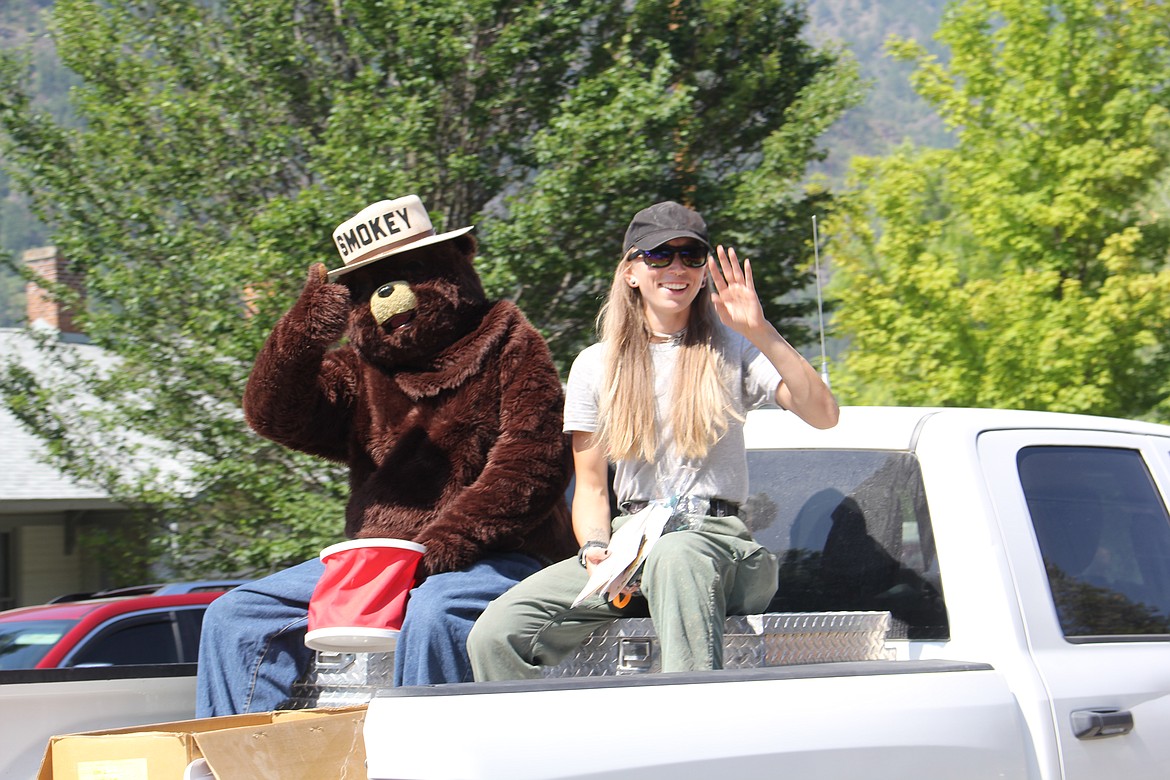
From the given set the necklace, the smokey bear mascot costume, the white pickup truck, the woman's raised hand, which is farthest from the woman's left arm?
the smokey bear mascot costume

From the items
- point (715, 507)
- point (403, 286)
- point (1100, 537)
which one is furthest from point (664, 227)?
point (1100, 537)

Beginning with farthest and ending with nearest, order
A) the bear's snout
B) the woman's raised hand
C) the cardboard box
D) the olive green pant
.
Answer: the bear's snout
the woman's raised hand
the olive green pant
the cardboard box

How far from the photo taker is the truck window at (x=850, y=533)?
3271 millimetres

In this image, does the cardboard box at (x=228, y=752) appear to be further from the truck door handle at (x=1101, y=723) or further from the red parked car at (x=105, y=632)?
the red parked car at (x=105, y=632)

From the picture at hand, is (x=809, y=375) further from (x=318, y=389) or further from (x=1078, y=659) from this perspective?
(x=318, y=389)

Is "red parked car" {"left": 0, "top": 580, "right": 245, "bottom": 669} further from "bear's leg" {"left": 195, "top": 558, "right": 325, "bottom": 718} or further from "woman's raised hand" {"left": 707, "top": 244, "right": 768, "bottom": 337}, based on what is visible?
"woman's raised hand" {"left": 707, "top": 244, "right": 768, "bottom": 337}

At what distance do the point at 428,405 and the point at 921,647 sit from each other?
1.53m

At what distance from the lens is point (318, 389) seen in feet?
12.6

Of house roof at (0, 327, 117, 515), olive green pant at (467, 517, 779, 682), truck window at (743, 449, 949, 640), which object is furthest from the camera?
house roof at (0, 327, 117, 515)

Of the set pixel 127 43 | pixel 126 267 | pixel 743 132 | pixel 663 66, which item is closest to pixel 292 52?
pixel 127 43

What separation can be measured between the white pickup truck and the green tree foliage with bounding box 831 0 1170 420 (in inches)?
368

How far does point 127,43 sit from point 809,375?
9.23 m

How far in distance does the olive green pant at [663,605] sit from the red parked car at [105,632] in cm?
446

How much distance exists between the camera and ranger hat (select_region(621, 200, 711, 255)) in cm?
334
